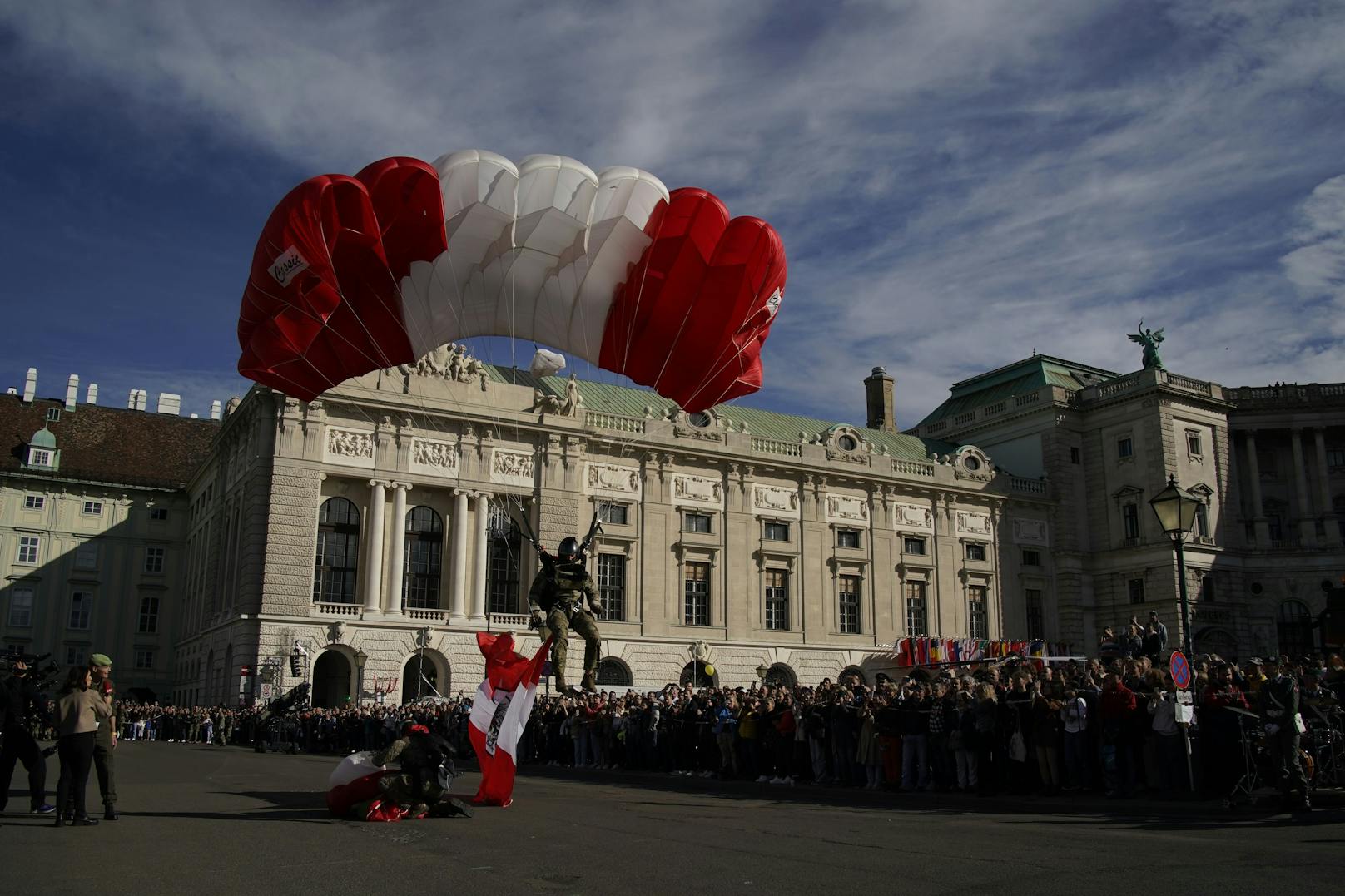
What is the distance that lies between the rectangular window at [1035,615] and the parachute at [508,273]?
41.5 m

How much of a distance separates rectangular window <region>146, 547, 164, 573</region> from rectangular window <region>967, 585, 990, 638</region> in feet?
138

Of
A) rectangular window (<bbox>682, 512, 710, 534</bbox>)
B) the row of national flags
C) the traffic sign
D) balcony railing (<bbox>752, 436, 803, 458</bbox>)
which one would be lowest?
the traffic sign

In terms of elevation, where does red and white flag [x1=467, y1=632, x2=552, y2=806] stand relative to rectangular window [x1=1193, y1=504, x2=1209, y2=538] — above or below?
below

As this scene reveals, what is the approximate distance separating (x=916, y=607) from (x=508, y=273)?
3946 cm

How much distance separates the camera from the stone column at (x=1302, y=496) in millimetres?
54344

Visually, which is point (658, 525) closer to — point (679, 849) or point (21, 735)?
point (21, 735)

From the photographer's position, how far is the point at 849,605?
51531 millimetres

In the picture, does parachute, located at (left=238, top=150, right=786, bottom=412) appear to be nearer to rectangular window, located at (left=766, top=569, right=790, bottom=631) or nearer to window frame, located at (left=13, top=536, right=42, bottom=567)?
rectangular window, located at (left=766, top=569, right=790, bottom=631)

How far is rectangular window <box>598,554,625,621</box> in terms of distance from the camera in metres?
45.4

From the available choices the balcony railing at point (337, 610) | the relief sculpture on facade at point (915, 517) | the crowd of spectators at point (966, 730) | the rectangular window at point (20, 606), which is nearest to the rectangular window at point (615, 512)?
the balcony railing at point (337, 610)

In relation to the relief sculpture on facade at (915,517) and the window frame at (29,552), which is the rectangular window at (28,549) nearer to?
the window frame at (29,552)

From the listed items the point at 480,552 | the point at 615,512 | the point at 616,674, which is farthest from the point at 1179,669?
the point at 615,512

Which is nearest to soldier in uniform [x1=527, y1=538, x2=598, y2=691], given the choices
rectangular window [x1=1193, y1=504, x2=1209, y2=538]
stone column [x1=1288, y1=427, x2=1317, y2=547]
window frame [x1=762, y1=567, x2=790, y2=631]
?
window frame [x1=762, y1=567, x2=790, y2=631]

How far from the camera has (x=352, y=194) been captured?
16047 millimetres
